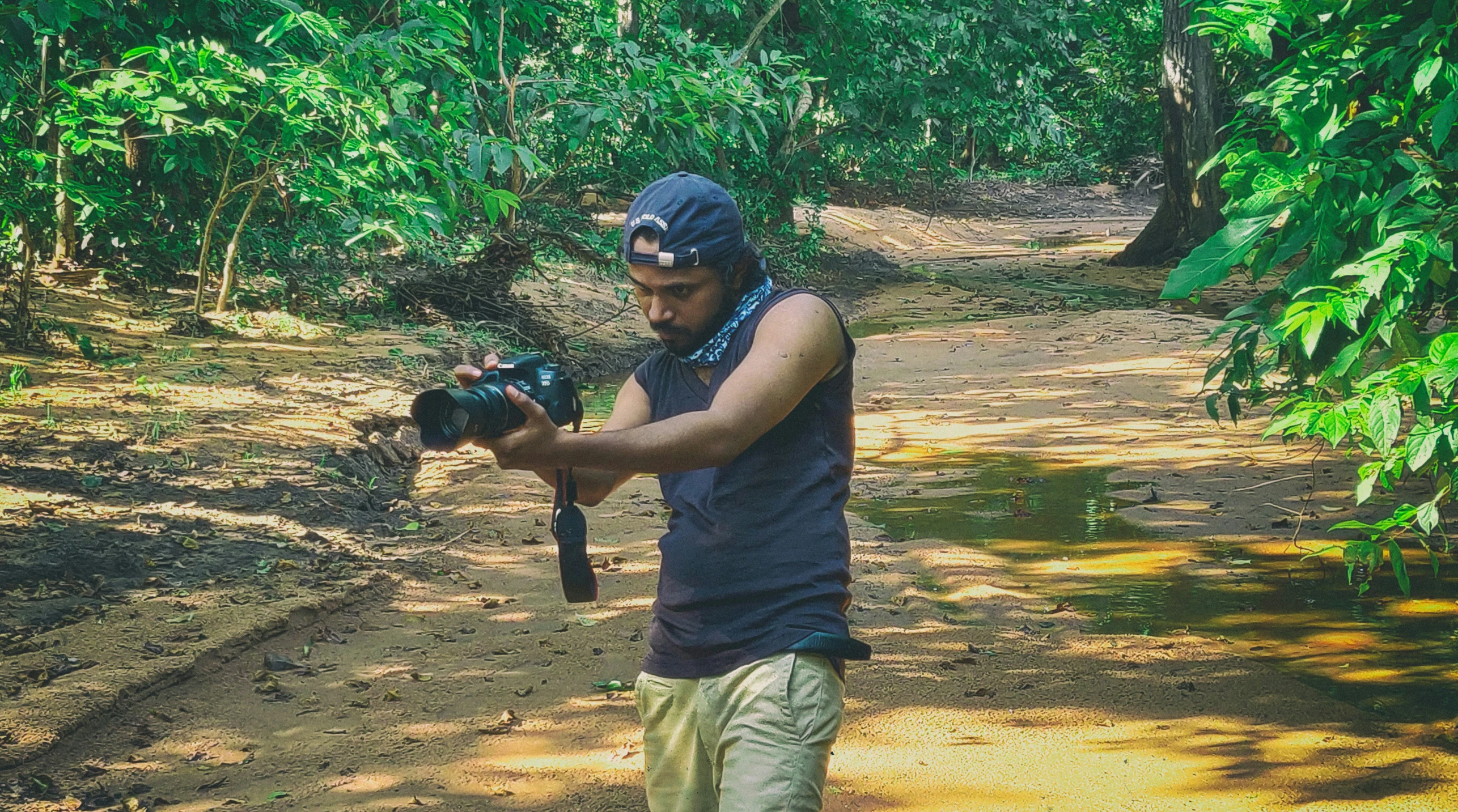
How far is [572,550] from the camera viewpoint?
238 centimetres

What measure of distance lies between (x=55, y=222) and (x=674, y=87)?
4.43 meters

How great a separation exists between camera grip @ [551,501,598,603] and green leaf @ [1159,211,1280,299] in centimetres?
179

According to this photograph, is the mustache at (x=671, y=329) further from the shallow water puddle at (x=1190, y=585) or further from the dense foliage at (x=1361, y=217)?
the shallow water puddle at (x=1190, y=585)

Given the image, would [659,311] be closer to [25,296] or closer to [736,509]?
[736,509]

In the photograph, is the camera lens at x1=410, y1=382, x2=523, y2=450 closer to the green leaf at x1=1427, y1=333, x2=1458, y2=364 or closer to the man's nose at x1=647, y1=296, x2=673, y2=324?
the man's nose at x1=647, y1=296, x2=673, y2=324

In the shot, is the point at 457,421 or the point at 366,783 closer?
the point at 457,421

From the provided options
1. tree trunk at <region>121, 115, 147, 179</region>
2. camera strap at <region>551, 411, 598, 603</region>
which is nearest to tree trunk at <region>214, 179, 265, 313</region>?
tree trunk at <region>121, 115, 147, 179</region>

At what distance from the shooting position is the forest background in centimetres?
375

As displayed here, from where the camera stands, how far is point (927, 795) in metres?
3.69

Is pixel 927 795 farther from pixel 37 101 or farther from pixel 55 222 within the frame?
pixel 55 222


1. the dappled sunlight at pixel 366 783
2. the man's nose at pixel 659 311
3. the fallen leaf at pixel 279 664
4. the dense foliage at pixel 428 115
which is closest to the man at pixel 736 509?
the man's nose at pixel 659 311

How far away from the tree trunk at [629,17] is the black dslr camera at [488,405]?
1261 cm

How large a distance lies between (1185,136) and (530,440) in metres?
18.3

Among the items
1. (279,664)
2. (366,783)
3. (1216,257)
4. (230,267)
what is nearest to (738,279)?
(1216,257)
